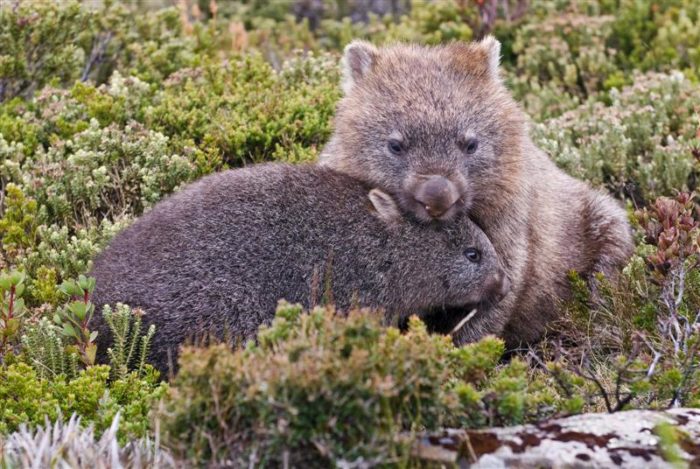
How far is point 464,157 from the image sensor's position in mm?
5641

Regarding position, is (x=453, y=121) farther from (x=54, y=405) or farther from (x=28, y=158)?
(x=28, y=158)

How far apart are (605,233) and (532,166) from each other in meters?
0.97

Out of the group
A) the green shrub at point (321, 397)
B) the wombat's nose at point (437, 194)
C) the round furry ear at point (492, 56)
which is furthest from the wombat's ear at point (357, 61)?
the green shrub at point (321, 397)

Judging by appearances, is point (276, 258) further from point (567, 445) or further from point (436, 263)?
point (567, 445)

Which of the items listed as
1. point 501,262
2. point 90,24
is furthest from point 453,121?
point 90,24

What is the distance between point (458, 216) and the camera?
564 cm

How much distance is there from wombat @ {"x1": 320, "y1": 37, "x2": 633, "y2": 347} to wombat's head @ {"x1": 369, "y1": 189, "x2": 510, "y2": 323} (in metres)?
0.10

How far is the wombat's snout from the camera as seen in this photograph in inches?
221

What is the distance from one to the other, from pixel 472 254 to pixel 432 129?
736 millimetres

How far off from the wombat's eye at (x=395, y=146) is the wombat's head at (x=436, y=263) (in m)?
0.26

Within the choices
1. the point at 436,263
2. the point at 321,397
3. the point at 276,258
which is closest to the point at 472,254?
the point at 436,263

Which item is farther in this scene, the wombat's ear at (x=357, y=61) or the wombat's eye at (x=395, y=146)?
the wombat's ear at (x=357, y=61)

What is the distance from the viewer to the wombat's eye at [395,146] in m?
5.64

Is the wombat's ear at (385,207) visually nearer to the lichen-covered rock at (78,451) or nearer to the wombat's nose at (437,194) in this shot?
the wombat's nose at (437,194)
